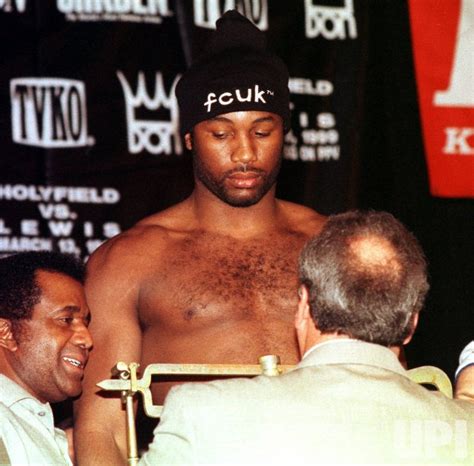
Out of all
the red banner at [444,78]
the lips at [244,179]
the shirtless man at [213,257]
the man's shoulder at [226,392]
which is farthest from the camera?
the red banner at [444,78]

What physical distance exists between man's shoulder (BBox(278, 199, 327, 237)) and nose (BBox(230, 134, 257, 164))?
13.9 inches

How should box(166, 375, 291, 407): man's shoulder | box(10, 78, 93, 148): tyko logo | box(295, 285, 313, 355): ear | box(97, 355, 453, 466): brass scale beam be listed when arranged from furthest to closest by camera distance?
1. box(10, 78, 93, 148): tyko logo
2. box(97, 355, 453, 466): brass scale beam
3. box(295, 285, 313, 355): ear
4. box(166, 375, 291, 407): man's shoulder

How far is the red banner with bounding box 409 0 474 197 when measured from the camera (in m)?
4.93

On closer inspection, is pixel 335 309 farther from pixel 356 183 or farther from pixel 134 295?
pixel 356 183

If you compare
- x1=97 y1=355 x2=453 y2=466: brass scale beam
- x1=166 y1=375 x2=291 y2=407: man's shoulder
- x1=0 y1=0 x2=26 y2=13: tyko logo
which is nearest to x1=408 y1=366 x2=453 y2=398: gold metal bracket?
x1=97 y1=355 x2=453 y2=466: brass scale beam

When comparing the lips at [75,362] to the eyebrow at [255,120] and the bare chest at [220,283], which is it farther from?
the eyebrow at [255,120]

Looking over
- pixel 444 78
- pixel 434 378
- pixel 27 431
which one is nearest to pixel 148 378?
pixel 27 431

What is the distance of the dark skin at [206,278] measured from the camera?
3.67 metres

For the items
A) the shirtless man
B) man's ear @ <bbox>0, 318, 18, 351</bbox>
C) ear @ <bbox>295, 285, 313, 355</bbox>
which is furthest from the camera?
the shirtless man

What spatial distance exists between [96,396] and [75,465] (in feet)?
0.70

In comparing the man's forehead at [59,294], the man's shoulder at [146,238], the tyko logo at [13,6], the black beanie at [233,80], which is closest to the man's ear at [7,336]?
the man's forehead at [59,294]

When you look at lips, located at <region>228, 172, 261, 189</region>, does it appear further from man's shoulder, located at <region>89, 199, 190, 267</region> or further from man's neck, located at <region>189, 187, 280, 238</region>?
man's shoulder, located at <region>89, 199, 190, 267</region>

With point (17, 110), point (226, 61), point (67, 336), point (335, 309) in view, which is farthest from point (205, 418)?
point (17, 110)

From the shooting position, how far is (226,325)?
3709 mm
